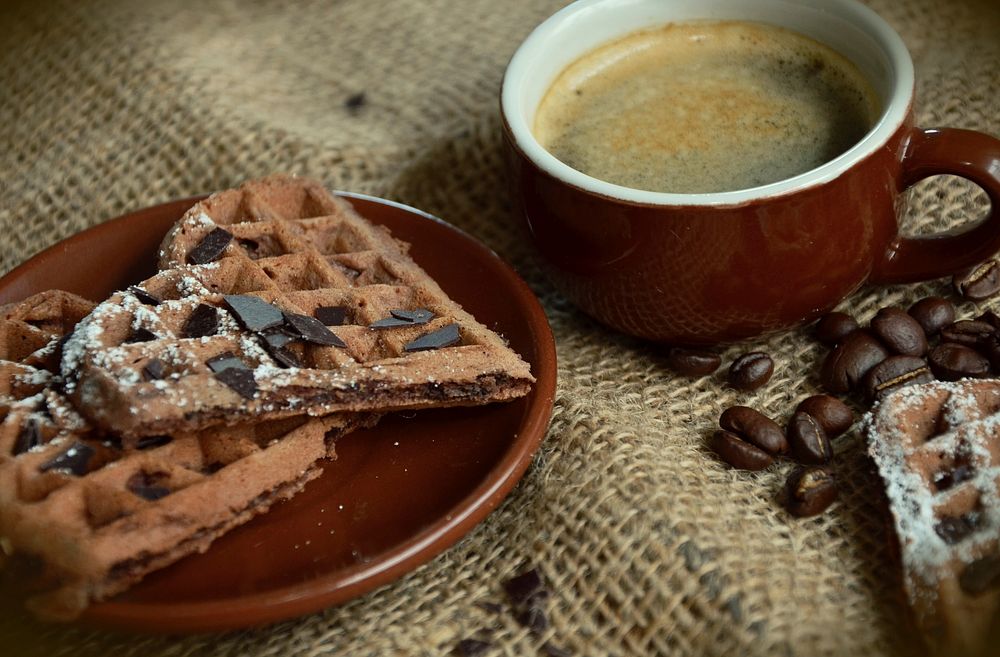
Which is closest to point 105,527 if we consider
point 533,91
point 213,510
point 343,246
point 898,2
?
point 213,510

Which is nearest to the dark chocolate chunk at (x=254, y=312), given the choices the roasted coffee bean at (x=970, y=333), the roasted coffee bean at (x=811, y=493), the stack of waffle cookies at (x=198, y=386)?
the stack of waffle cookies at (x=198, y=386)

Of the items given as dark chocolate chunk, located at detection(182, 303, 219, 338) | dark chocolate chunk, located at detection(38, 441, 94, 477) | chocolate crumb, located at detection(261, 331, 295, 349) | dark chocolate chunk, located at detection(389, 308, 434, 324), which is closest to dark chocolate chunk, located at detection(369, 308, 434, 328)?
dark chocolate chunk, located at detection(389, 308, 434, 324)

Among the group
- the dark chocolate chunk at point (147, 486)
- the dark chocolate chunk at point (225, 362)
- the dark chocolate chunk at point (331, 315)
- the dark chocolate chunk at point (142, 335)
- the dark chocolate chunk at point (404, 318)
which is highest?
the dark chocolate chunk at point (142, 335)

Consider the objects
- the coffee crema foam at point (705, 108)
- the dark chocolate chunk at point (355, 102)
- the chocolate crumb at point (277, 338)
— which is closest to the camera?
the chocolate crumb at point (277, 338)

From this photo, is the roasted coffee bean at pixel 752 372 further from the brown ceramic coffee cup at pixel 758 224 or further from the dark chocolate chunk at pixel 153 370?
the dark chocolate chunk at pixel 153 370

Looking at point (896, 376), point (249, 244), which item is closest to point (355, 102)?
point (249, 244)

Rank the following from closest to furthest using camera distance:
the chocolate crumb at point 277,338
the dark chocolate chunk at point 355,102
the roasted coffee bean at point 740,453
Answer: the chocolate crumb at point 277,338
the roasted coffee bean at point 740,453
the dark chocolate chunk at point 355,102

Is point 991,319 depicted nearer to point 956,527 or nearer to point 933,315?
point 933,315
